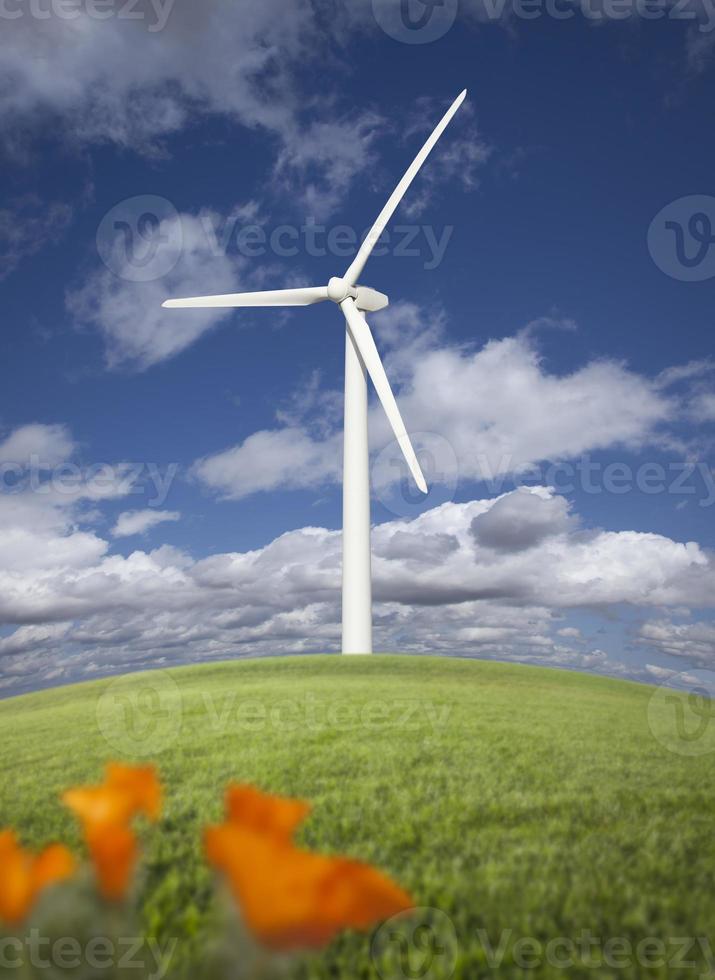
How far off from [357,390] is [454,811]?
34702 mm

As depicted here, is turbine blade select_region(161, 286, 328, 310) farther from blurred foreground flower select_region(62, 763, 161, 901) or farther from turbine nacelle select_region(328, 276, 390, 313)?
blurred foreground flower select_region(62, 763, 161, 901)

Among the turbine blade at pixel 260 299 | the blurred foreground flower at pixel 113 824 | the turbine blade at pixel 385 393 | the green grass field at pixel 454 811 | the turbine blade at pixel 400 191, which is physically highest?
the turbine blade at pixel 400 191

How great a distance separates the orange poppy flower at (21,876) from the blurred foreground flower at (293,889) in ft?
2.03

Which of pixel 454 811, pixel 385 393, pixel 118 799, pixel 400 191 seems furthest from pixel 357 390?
pixel 118 799

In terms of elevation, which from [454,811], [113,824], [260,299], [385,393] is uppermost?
[260,299]

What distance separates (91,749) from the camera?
15781 millimetres

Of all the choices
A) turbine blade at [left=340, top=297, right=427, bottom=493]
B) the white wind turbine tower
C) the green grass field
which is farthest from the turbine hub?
the green grass field

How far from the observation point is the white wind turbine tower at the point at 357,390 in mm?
38562

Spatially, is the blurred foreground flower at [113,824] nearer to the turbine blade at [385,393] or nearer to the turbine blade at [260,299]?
the turbine blade at [385,393]

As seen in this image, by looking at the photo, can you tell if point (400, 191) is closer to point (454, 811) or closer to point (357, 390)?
point (357, 390)

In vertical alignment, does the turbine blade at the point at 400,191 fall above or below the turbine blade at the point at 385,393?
above

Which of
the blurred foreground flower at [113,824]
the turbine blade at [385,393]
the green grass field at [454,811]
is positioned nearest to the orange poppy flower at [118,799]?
the blurred foreground flower at [113,824]

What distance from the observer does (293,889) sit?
1.56 metres

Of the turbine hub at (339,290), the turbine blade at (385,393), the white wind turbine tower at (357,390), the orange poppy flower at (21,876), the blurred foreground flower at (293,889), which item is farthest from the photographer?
the turbine hub at (339,290)
